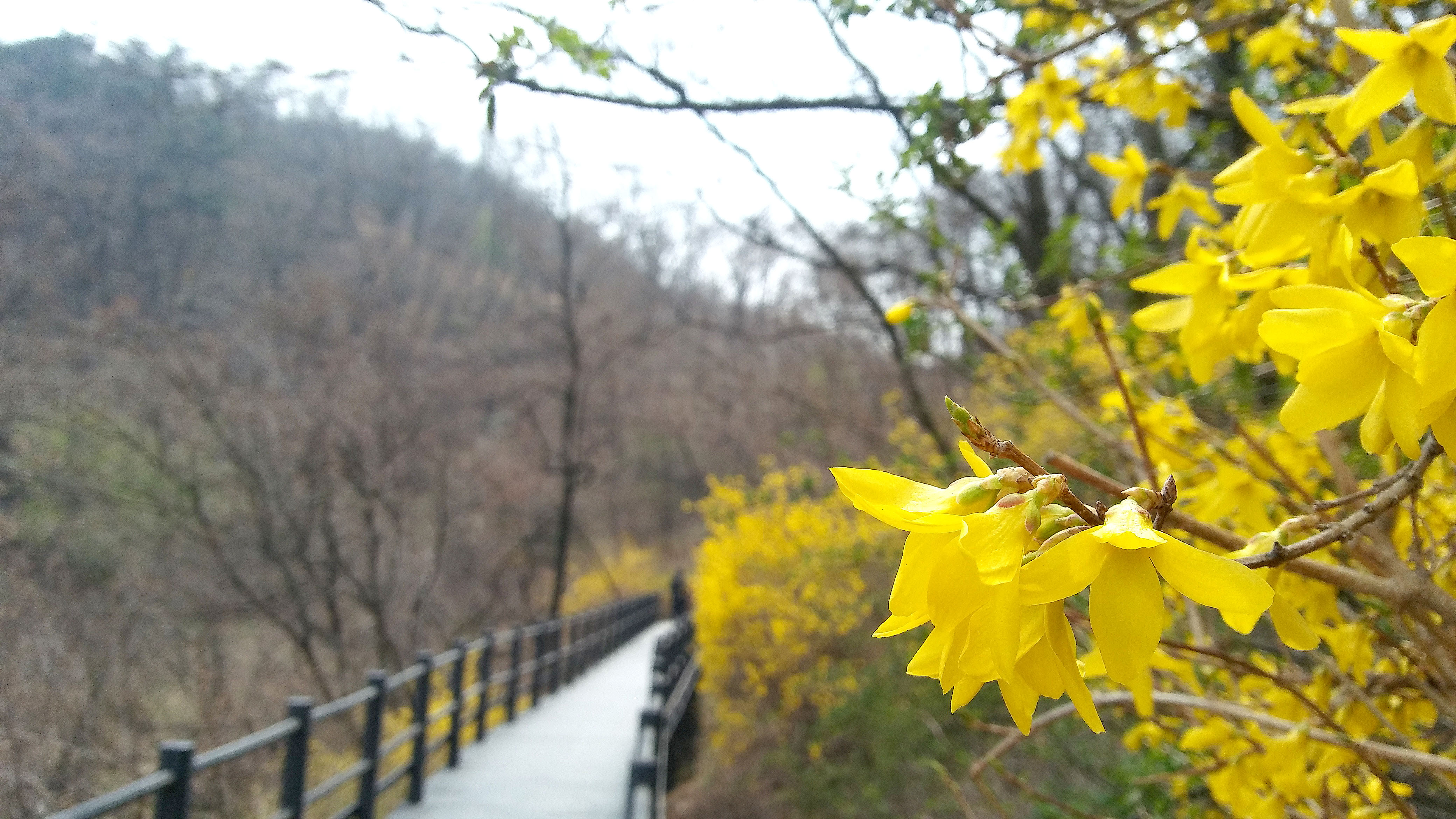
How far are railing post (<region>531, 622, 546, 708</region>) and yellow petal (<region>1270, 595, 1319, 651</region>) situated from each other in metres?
7.22

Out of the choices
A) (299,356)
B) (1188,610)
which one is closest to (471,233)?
(299,356)

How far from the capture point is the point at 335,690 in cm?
888

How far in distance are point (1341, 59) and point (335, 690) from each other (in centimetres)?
1023

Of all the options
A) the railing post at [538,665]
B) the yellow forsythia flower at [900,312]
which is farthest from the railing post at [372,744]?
the yellow forsythia flower at [900,312]

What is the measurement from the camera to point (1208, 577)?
479 mm

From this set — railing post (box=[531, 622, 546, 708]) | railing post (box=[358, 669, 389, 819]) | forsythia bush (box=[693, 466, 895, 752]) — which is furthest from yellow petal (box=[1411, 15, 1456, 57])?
railing post (box=[531, 622, 546, 708])

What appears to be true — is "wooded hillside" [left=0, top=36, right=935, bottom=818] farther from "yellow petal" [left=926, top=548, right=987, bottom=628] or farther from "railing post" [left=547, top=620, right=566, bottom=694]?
"yellow petal" [left=926, top=548, right=987, bottom=628]

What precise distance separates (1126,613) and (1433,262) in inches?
11.9

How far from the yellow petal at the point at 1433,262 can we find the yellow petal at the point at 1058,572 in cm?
28

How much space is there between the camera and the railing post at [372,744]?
12.4 ft

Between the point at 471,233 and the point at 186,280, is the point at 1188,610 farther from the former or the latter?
the point at 471,233

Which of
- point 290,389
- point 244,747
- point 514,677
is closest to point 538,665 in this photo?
point 514,677

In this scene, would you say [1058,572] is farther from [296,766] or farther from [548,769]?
[548,769]

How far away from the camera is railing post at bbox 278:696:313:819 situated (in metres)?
2.94
